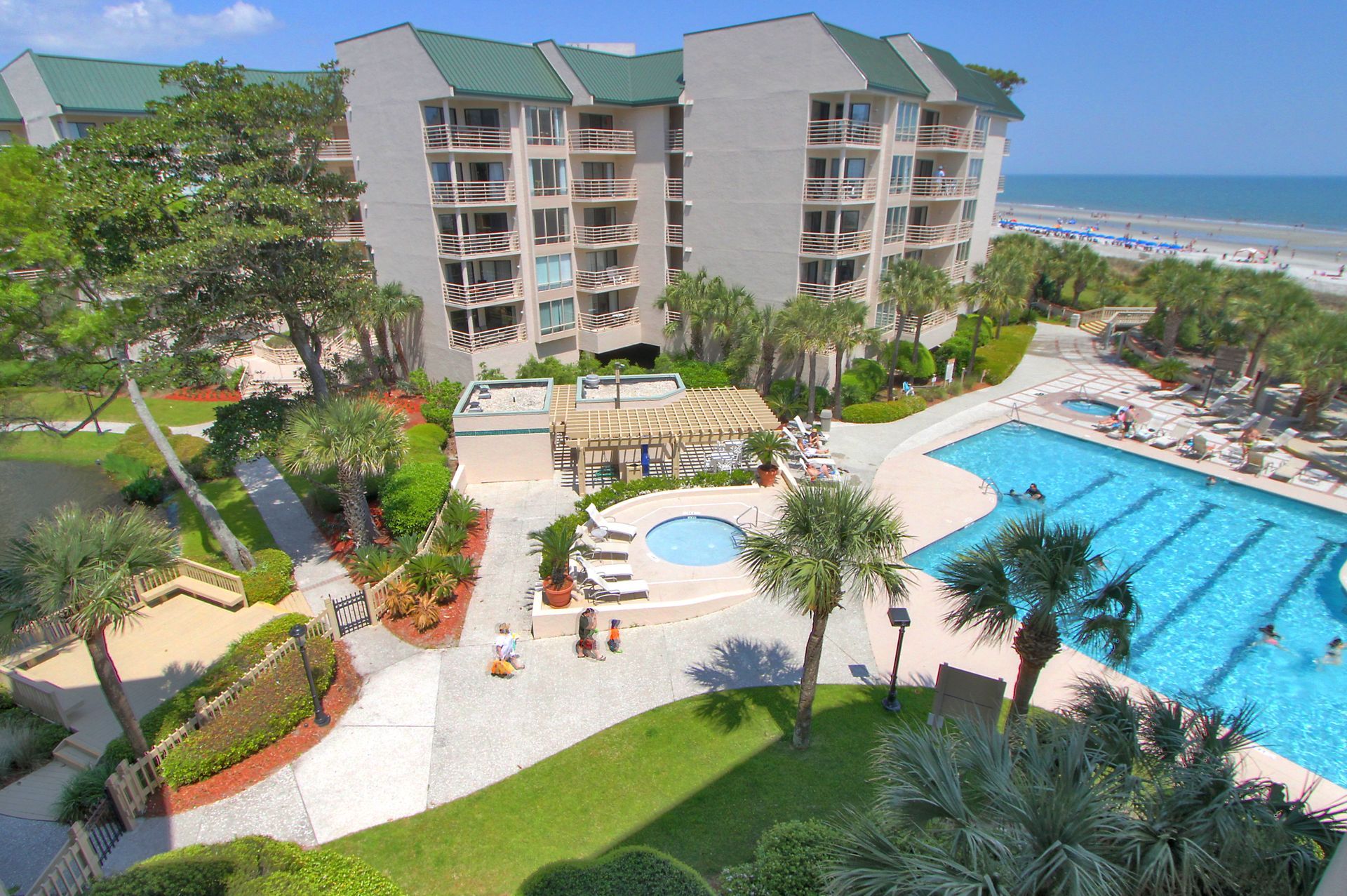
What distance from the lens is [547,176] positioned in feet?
Answer: 116

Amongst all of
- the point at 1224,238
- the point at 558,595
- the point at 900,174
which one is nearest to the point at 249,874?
the point at 558,595

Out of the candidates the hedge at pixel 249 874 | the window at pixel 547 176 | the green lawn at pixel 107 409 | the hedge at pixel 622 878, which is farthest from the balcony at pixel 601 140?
the hedge at pixel 622 878

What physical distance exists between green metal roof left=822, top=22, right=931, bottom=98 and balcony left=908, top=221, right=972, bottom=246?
7.47 meters

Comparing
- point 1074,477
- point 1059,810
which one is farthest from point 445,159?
point 1059,810

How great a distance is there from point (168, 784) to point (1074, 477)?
31.2m

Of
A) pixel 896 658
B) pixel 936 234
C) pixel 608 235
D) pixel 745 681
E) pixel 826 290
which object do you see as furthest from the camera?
pixel 936 234

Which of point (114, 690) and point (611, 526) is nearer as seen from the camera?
point (114, 690)

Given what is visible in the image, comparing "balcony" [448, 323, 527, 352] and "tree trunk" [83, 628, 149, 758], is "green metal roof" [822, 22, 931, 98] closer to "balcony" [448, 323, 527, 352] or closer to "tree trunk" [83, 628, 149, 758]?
"balcony" [448, 323, 527, 352]

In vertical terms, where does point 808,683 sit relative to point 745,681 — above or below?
above

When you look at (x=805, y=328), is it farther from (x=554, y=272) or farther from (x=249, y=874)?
(x=249, y=874)

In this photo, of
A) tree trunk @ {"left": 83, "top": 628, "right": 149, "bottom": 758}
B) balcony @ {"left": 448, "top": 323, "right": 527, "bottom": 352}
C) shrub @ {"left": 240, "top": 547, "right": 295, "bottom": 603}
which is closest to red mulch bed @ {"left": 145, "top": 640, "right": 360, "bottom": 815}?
tree trunk @ {"left": 83, "top": 628, "right": 149, "bottom": 758}

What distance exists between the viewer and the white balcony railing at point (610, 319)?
1542 inches

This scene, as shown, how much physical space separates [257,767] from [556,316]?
90.5ft

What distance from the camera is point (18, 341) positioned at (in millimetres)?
18531
